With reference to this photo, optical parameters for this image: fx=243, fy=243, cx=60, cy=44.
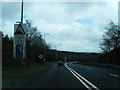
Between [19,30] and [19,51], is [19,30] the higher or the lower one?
the higher one

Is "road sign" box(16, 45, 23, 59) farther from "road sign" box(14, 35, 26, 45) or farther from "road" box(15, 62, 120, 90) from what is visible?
"road" box(15, 62, 120, 90)

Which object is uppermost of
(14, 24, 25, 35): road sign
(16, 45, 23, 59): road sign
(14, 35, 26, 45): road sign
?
(14, 24, 25, 35): road sign

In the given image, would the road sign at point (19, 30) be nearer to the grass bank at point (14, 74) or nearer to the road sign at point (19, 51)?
the road sign at point (19, 51)

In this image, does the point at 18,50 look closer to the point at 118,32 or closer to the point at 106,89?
the point at 106,89

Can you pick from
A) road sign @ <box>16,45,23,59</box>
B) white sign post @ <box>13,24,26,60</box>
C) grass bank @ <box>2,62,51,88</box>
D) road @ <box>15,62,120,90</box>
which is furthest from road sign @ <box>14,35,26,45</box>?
road @ <box>15,62,120,90</box>

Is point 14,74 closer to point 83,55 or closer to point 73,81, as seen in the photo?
point 73,81

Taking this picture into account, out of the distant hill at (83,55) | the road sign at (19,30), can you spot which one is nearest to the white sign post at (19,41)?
the road sign at (19,30)

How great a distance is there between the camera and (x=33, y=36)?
200 feet

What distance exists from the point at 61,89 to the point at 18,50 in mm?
8113

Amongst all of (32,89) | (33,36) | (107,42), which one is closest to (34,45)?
(33,36)

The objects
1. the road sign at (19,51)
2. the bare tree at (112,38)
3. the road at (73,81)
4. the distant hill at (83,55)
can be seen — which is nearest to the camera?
the road at (73,81)

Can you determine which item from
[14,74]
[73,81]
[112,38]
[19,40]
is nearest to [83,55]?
[112,38]

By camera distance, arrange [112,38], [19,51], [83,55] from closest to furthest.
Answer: [19,51] → [112,38] → [83,55]

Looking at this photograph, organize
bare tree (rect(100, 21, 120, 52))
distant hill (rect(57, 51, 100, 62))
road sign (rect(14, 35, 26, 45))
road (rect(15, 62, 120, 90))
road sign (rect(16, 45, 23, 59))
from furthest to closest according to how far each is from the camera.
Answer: distant hill (rect(57, 51, 100, 62)) < bare tree (rect(100, 21, 120, 52)) < road sign (rect(14, 35, 26, 45)) < road sign (rect(16, 45, 23, 59)) < road (rect(15, 62, 120, 90))
